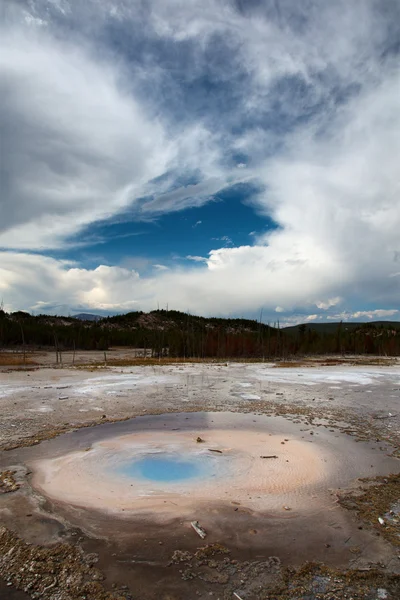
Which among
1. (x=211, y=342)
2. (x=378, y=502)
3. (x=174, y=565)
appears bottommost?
(x=174, y=565)

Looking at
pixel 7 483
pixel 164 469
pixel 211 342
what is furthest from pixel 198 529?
pixel 211 342

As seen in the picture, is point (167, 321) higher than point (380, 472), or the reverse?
point (167, 321)

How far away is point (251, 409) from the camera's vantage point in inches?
586

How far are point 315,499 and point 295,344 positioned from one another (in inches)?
2811

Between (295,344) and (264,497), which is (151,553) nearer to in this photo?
(264,497)

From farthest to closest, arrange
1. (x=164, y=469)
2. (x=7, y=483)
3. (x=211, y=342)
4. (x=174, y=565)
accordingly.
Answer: (x=211, y=342)
(x=164, y=469)
(x=7, y=483)
(x=174, y=565)

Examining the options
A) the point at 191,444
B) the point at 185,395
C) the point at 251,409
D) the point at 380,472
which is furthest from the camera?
the point at 185,395

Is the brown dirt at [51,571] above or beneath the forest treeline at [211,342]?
beneath

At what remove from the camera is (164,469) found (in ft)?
26.3

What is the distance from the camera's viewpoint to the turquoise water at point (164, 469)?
298 inches

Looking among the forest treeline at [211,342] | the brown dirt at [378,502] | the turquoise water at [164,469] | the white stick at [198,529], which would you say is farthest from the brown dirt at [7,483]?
the forest treeline at [211,342]

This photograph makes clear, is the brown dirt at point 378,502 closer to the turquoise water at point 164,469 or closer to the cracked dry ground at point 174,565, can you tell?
the cracked dry ground at point 174,565

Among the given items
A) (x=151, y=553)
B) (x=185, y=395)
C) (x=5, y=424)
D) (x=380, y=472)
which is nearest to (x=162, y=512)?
(x=151, y=553)

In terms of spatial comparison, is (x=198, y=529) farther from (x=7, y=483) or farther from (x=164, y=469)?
(x=7, y=483)
